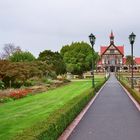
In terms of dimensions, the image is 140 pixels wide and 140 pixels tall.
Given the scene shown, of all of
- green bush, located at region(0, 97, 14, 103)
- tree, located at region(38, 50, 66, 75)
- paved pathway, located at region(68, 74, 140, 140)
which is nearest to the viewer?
paved pathway, located at region(68, 74, 140, 140)

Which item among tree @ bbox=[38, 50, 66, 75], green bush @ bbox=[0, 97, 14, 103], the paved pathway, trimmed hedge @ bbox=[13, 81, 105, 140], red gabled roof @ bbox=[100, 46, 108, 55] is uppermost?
red gabled roof @ bbox=[100, 46, 108, 55]

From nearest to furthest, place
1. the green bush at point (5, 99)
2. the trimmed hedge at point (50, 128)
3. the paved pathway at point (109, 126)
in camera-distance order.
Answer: the trimmed hedge at point (50, 128) < the paved pathway at point (109, 126) < the green bush at point (5, 99)

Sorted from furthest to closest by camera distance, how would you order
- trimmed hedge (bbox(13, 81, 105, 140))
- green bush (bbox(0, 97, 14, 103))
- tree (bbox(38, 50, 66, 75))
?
tree (bbox(38, 50, 66, 75)), green bush (bbox(0, 97, 14, 103)), trimmed hedge (bbox(13, 81, 105, 140))

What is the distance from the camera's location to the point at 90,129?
14250 millimetres

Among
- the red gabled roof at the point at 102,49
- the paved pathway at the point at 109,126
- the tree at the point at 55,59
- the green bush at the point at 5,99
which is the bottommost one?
the paved pathway at the point at 109,126

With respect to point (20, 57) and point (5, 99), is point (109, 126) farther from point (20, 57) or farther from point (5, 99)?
point (20, 57)

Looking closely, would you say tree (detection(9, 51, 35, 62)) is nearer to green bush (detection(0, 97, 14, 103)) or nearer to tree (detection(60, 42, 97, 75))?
tree (detection(60, 42, 97, 75))

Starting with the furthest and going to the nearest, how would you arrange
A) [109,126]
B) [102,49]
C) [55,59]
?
[102,49] < [55,59] < [109,126]

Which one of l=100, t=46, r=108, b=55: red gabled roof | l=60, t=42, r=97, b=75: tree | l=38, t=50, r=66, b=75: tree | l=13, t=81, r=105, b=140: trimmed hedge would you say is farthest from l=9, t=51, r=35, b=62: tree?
l=100, t=46, r=108, b=55: red gabled roof

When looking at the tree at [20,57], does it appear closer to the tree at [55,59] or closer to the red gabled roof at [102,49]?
the tree at [55,59]

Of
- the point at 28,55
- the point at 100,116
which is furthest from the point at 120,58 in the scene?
the point at 100,116

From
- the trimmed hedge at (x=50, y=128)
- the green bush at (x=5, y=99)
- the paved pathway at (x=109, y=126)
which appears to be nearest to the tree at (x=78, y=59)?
the green bush at (x=5, y=99)

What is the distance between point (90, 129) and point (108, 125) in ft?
3.65

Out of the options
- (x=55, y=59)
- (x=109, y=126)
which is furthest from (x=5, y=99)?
(x=55, y=59)
